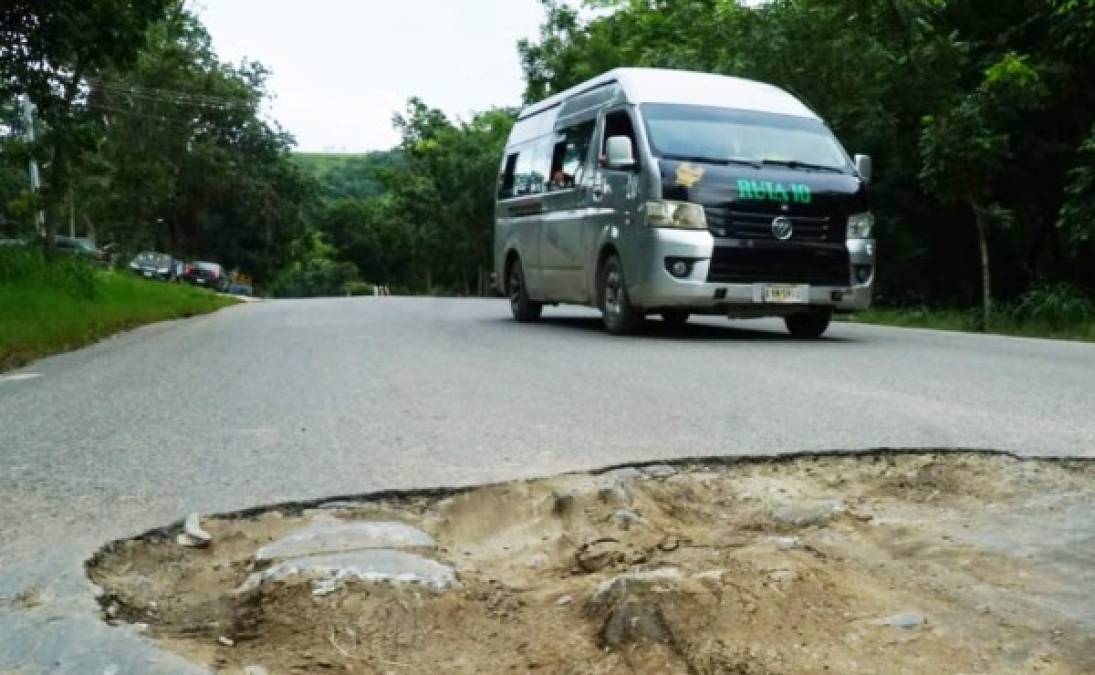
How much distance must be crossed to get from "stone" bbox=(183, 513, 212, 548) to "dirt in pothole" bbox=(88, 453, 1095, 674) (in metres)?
0.03

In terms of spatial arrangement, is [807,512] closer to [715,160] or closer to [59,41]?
[715,160]

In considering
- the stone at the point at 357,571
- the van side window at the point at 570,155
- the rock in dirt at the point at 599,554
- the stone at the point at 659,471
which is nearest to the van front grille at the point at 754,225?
the van side window at the point at 570,155

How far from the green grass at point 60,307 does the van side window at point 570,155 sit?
16.3 feet

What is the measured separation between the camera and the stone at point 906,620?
8.11ft

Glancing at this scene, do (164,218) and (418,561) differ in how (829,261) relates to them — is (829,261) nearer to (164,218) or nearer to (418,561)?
(418,561)

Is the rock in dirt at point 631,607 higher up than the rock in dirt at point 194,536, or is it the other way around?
the rock in dirt at point 631,607

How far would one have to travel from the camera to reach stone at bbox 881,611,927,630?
247cm

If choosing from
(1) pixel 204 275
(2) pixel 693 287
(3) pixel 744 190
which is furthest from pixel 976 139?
(1) pixel 204 275

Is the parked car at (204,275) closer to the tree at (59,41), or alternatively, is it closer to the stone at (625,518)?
the tree at (59,41)

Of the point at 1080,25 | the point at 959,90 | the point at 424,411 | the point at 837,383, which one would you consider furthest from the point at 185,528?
the point at 959,90

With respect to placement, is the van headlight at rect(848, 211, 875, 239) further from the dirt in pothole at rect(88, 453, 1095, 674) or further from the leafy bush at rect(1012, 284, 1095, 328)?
the dirt in pothole at rect(88, 453, 1095, 674)

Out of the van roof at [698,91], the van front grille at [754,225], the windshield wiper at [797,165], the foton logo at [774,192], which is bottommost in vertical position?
the van front grille at [754,225]

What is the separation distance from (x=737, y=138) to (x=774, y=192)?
2.51ft

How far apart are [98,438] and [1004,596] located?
12.6 feet
